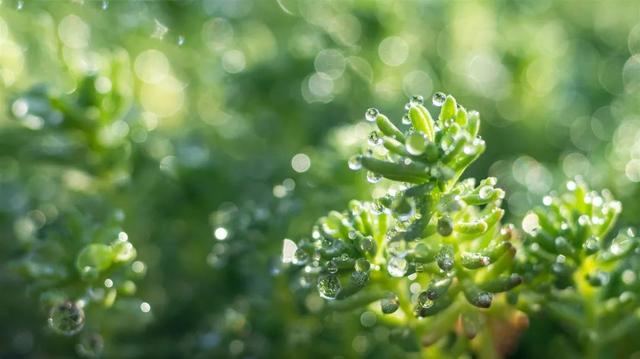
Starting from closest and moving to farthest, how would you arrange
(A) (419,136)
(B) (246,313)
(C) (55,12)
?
(A) (419,136) < (B) (246,313) < (C) (55,12)

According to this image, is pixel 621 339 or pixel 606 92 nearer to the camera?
pixel 621 339

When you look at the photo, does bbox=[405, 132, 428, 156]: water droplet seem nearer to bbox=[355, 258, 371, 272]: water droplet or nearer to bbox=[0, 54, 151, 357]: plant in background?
bbox=[355, 258, 371, 272]: water droplet

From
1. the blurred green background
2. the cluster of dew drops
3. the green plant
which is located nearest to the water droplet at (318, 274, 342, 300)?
the green plant

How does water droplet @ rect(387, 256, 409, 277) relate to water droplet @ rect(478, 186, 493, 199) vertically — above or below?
below

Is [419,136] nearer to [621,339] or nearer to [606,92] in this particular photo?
[621,339]

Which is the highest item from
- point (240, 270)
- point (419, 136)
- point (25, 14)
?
point (419, 136)

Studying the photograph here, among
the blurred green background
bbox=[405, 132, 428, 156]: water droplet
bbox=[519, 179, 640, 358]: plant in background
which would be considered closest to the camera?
bbox=[405, 132, 428, 156]: water droplet

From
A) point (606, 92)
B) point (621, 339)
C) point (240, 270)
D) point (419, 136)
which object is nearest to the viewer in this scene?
point (419, 136)

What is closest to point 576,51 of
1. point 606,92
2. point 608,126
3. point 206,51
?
point 606,92
